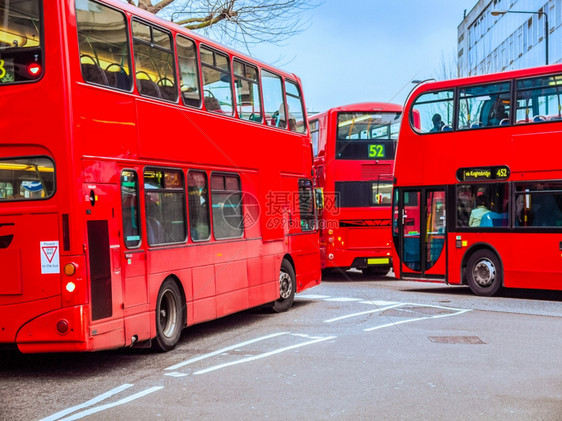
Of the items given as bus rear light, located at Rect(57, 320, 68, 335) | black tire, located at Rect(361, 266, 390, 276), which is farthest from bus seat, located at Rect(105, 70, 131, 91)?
black tire, located at Rect(361, 266, 390, 276)

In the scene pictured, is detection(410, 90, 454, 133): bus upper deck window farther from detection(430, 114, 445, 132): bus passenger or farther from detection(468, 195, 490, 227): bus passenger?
detection(468, 195, 490, 227): bus passenger

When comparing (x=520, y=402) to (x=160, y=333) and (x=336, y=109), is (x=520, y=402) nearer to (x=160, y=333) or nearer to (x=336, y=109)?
(x=160, y=333)

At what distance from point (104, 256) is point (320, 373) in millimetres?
2616

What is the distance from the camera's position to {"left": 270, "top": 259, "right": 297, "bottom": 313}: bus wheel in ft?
50.2

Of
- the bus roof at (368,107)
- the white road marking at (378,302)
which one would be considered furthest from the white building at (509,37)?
the white road marking at (378,302)

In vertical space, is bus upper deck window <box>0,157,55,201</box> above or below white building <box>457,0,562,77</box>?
below

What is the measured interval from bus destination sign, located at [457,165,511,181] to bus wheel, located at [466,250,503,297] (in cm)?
153

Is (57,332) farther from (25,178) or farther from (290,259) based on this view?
(290,259)

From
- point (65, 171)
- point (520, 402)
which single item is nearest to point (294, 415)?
point (520, 402)

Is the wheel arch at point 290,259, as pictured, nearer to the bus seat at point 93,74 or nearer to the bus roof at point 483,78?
the bus roof at point 483,78

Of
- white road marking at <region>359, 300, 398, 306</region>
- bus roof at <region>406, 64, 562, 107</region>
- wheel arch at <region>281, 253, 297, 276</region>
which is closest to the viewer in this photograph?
wheel arch at <region>281, 253, 297, 276</region>

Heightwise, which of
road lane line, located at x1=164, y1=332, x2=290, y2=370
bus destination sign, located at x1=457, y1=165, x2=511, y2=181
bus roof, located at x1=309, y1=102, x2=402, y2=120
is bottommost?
road lane line, located at x1=164, y1=332, x2=290, y2=370

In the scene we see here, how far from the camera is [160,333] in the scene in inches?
420

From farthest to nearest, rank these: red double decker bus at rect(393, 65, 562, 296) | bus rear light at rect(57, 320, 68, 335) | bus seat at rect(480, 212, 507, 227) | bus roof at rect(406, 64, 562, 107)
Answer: bus seat at rect(480, 212, 507, 227), bus roof at rect(406, 64, 562, 107), red double decker bus at rect(393, 65, 562, 296), bus rear light at rect(57, 320, 68, 335)
